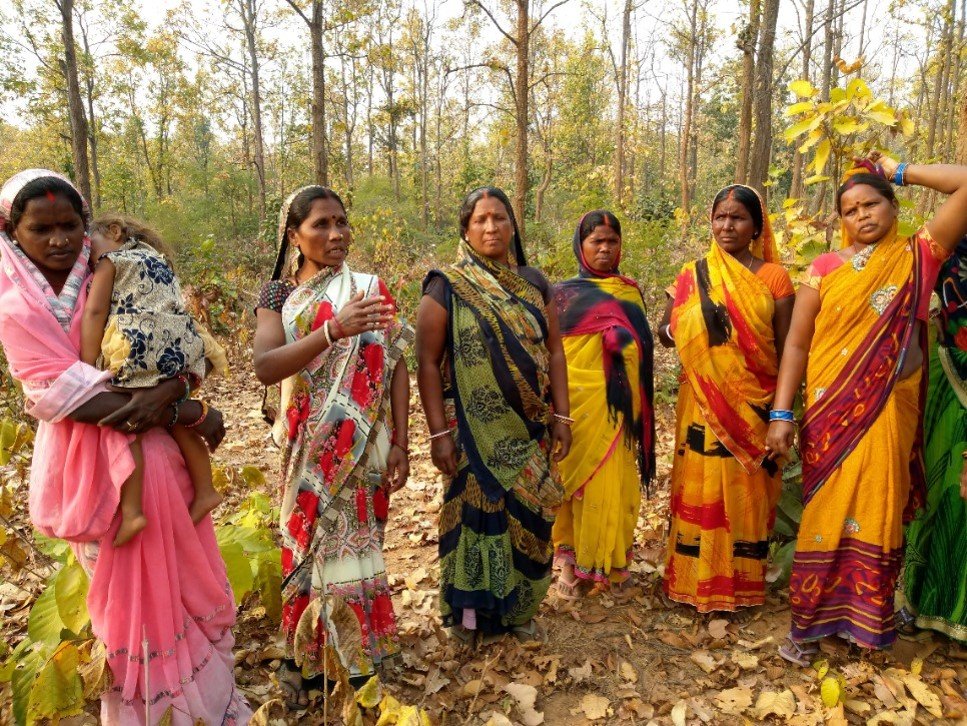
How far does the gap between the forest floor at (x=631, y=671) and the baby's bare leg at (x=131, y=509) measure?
87 cm

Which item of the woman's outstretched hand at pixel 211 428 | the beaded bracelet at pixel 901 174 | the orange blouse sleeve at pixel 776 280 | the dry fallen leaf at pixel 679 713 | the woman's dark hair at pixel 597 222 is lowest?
the dry fallen leaf at pixel 679 713

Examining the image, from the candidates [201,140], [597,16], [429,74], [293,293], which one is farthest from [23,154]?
[293,293]

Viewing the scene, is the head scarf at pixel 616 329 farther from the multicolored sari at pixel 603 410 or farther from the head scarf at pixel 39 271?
the head scarf at pixel 39 271

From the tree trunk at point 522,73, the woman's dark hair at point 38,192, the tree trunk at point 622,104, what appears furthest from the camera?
the tree trunk at point 622,104

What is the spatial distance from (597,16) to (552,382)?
18.5m

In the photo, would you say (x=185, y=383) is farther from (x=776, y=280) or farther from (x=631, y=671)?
(x=776, y=280)

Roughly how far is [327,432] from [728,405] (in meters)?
1.71

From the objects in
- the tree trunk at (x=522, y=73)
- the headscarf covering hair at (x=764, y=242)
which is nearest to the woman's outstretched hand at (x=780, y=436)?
the headscarf covering hair at (x=764, y=242)

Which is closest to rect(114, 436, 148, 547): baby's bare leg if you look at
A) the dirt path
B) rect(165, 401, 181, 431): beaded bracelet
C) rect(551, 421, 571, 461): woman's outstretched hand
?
rect(165, 401, 181, 431): beaded bracelet

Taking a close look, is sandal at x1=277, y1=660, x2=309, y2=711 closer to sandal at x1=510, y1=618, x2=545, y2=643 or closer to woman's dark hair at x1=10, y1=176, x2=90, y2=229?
sandal at x1=510, y1=618, x2=545, y2=643

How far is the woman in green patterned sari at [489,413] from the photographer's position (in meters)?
2.57

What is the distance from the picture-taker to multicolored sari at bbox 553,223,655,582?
3064mm

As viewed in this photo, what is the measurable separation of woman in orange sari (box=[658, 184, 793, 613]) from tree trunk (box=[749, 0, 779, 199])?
181 cm

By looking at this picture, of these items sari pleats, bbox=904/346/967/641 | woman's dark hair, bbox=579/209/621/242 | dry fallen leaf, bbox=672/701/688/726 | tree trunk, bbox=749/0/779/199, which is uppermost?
tree trunk, bbox=749/0/779/199
